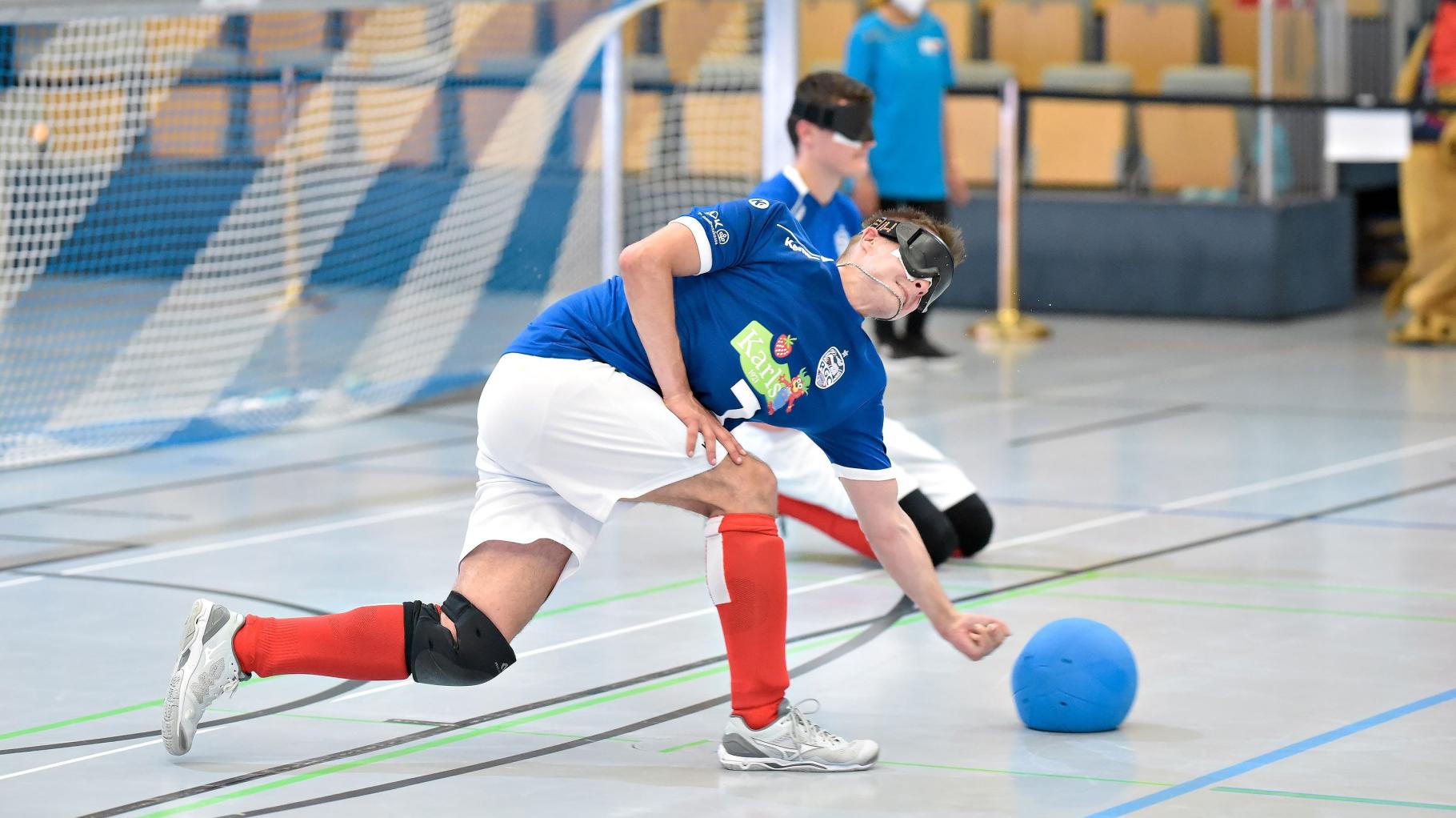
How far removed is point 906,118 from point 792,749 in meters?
7.94

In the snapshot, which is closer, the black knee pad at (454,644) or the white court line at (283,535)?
the black knee pad at (454,644)

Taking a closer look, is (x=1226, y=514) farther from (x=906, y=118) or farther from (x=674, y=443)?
(x=906, y=118)

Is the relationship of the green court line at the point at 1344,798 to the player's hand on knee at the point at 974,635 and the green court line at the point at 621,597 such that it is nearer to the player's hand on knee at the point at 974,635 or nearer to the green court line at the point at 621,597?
the player's hand on knee at the point at 974,635

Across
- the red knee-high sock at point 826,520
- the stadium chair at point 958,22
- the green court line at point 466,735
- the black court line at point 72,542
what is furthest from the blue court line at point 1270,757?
the stadium chair at point 958,22

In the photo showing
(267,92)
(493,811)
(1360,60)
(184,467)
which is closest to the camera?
(493,811)

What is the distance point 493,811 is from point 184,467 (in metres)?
4.96

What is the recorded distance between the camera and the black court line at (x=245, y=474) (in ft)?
25.8

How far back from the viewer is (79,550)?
6.97 meters

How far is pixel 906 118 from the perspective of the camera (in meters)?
11.9

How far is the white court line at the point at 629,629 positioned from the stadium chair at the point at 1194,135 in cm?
887

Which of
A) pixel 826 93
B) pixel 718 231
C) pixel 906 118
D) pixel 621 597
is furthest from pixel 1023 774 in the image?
pixel 906 118

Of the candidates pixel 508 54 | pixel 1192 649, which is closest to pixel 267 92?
pixel 508 54

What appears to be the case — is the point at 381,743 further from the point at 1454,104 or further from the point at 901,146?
the point at 1454,104

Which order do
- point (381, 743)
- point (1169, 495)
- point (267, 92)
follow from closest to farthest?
point (381, 743), point (1169, 495), point (267, 92)
